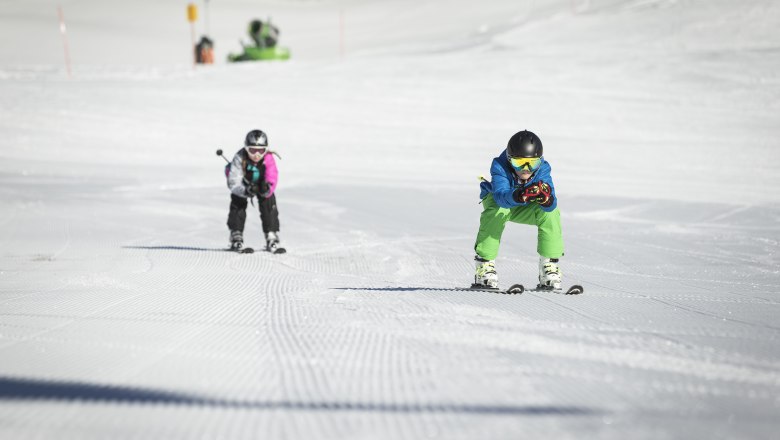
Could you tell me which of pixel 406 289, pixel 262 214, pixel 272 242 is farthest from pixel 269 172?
pixel 406 289

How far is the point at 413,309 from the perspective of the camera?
437 centimetres

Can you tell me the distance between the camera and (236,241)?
7.44 meters

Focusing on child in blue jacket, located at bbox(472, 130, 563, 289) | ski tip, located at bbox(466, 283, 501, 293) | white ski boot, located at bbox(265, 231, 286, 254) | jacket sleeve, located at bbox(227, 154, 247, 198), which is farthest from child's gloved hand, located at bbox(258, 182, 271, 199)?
ski tip, located at bbox(466, 283, 501, 293)

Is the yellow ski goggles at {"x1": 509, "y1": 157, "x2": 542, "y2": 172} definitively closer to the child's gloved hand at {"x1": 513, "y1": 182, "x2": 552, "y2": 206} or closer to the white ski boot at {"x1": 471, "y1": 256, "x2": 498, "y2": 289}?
the child's gloved hand at {"x1": 513, "y1": 182, "x2": 552, "y2": 206}

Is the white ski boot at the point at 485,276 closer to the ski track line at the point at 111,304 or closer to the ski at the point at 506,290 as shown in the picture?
the ski at the point at 506,290

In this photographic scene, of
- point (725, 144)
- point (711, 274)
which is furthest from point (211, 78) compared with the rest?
point (711, 274)

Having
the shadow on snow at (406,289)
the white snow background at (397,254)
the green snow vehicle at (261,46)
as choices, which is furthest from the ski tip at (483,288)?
the green snow vehicle at (261,46)

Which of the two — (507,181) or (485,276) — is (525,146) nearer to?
(507,181)

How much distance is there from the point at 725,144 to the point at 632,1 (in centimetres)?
2159

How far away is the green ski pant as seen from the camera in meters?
5.15

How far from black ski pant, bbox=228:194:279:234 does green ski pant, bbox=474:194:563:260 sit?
287 cm

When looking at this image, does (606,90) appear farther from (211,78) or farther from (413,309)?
(413,309)

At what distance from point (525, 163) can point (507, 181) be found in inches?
6.7

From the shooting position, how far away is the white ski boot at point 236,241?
7419 mm
